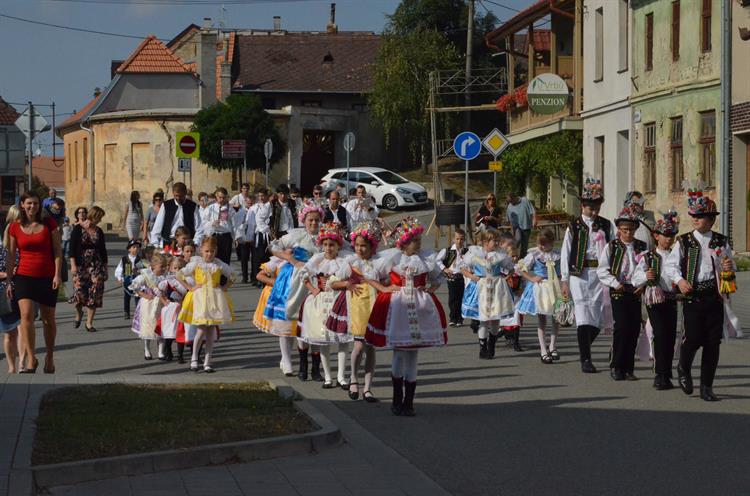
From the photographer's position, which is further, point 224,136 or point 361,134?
point 361,134

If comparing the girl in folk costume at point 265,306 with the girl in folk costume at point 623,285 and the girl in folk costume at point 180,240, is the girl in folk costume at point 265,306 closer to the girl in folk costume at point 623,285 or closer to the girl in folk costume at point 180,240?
the girl in folk costume at point 180,240

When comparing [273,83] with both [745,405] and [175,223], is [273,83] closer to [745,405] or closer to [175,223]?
[175,223]

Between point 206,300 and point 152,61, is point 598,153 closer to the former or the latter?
point 206,300

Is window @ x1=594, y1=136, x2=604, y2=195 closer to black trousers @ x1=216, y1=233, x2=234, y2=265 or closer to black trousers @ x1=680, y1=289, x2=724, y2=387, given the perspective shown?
black trousers @ x1=216, y1=233, x2=234, y2=265

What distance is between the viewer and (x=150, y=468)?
8508 millimetres

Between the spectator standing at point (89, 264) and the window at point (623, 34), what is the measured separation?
1958 cm

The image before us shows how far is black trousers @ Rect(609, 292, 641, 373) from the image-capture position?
43.7 feet

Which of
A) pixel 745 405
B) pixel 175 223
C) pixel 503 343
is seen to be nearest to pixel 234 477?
pixel 745 405

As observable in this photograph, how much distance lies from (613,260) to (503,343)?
14.3 ft

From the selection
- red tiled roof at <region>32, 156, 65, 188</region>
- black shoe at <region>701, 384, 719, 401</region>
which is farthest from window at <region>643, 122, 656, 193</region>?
red tiled roof at <region>32, 156, 65, 188</region>

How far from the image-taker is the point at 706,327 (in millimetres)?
12133

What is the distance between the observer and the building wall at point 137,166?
58875 mm

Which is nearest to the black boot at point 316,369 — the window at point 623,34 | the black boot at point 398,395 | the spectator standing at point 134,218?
the black boot at point 398,395

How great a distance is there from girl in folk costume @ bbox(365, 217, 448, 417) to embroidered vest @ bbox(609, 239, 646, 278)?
2231mm
